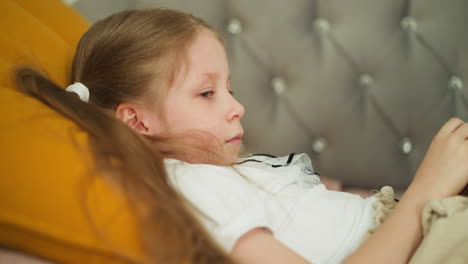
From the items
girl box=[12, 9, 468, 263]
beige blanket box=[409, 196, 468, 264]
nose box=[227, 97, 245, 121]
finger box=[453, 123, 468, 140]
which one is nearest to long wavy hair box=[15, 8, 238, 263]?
girl box=[12, 9, 468, 263]

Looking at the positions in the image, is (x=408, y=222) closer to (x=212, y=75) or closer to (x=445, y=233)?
(x=445, y=233)

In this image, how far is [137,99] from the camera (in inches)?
32.8

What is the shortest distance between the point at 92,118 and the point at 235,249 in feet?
0.93

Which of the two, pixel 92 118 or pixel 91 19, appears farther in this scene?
pixel 91 19

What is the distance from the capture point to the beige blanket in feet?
1.90

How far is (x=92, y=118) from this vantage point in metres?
0.66

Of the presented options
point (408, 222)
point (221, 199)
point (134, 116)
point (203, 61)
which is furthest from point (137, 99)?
point (408, 222)

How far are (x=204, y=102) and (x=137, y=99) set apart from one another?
13 centimetres

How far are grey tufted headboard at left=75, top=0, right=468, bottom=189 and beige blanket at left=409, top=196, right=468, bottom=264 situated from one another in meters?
0.53

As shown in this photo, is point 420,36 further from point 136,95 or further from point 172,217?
point 172,217

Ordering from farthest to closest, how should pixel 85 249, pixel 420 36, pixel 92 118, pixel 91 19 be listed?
pixel 91 19, pixel 420 36, pixel 92 118, pixel 85 249

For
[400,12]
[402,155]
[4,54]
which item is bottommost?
[402,155]

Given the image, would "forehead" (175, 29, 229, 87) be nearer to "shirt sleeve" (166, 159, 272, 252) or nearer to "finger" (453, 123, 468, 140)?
"shirt sleeve" (166, 159, 272, 252)

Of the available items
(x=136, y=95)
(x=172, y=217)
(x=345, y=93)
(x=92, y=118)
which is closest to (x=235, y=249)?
(x=172, y=217)
